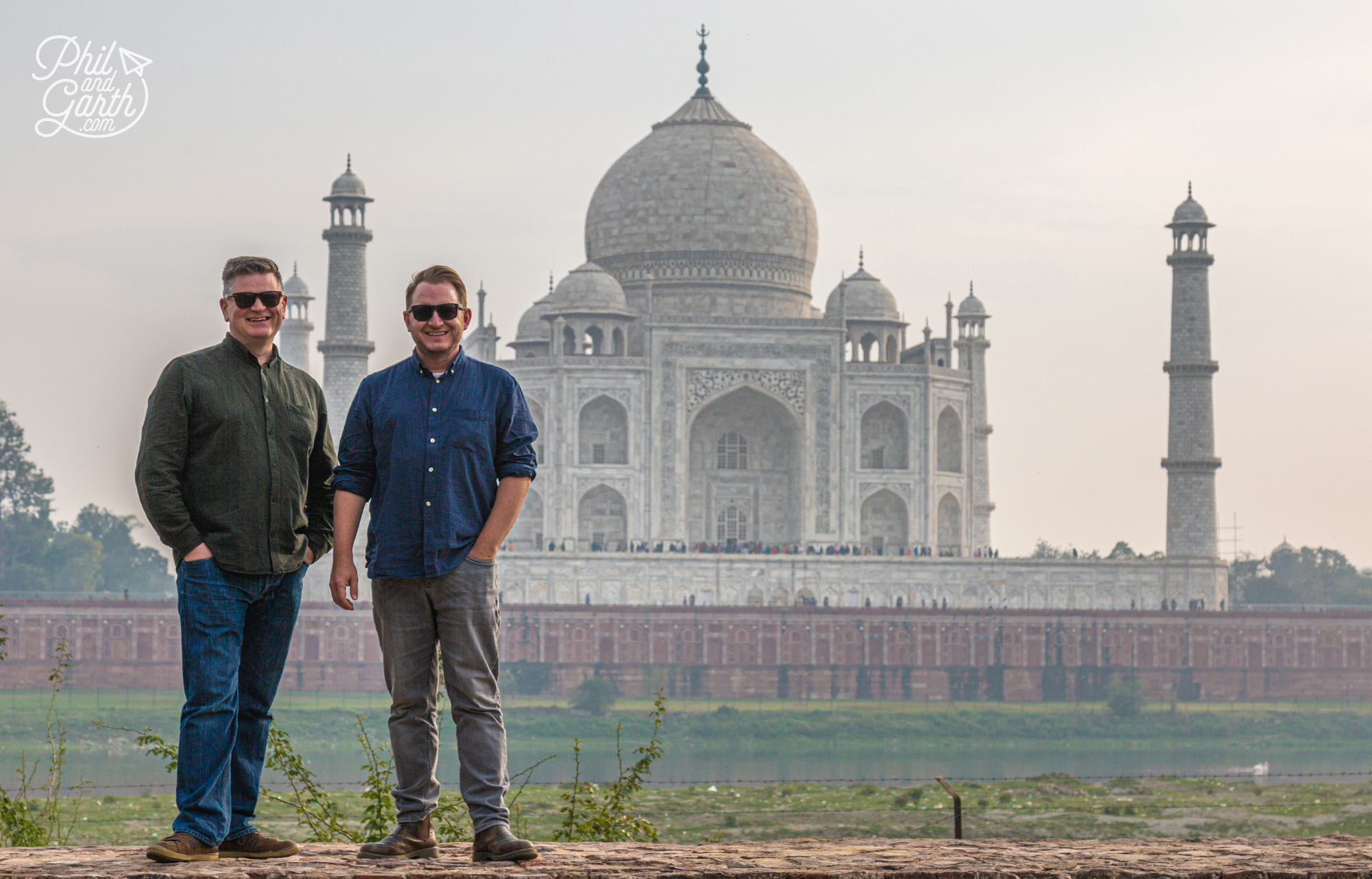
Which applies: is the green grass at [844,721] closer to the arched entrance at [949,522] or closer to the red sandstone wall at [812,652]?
the red sandstone wall at [812,652]

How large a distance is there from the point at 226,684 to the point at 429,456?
693mm

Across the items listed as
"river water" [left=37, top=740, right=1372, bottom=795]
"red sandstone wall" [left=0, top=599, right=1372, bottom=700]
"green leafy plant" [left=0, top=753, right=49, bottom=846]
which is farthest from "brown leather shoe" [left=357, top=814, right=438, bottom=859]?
"red sandstone wall" [left=0, top=599, right=1372, bottom=700]

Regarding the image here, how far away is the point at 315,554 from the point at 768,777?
17.8 metres

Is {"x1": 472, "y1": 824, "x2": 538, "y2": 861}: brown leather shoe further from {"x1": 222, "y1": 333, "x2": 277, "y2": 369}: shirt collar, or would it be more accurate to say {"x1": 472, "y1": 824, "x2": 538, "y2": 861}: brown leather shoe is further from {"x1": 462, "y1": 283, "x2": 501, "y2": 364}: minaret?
{"x1": 462, "y1": 283, "x2": 501, "y2": 364}: minaret

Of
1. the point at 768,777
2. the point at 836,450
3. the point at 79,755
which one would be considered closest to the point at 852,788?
the point at 768,777

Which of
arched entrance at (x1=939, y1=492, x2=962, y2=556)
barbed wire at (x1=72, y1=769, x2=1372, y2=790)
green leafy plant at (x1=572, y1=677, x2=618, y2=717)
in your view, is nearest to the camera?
barbed wire at (x1=72, y1=769, x2=1372, y2=790)

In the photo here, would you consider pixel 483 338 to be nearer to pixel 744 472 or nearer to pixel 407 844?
pixel 744 472

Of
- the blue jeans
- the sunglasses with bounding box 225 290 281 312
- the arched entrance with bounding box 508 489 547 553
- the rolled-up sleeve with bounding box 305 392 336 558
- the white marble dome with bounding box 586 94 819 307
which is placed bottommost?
the blue jeans

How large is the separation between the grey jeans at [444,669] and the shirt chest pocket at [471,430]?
27 centimetres

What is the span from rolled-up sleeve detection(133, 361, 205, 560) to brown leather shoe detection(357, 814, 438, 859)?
802mm

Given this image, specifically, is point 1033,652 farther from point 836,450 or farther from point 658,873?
point 658,873

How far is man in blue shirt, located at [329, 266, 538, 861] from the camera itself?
4.32 m

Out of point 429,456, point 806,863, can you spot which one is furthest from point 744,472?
point 806,863

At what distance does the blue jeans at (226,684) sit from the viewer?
4.22m
